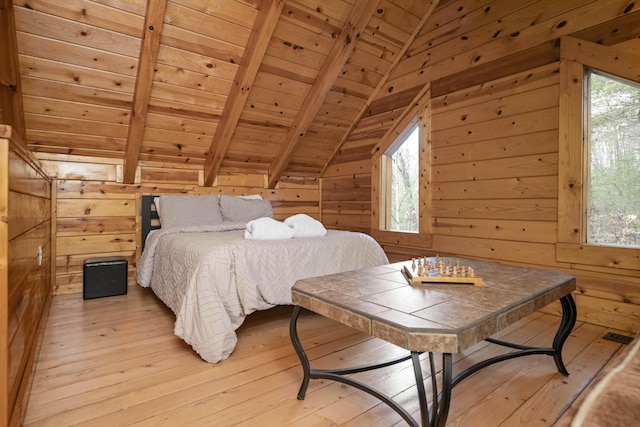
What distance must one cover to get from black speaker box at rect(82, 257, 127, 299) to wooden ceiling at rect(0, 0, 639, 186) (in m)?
0.96

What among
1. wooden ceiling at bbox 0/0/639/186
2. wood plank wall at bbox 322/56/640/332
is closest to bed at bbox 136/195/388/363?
wood plank wall at bbox 322/56/640/332

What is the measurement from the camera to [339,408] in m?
1.43

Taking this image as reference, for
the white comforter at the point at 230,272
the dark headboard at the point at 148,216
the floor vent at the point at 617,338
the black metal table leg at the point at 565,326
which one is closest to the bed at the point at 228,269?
the white comforter at the point at 230,272

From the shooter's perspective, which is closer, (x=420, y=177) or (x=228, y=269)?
(x=228, y=269)

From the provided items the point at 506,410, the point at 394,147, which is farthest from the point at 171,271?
the point at 394,147

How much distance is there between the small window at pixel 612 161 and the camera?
2.28 m

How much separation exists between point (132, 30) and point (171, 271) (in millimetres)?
1817

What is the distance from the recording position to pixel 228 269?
2.04m

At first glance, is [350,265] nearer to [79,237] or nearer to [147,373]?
[147,373]

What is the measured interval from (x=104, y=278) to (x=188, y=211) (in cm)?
94

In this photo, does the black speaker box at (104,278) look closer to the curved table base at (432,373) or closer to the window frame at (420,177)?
the curved table base at (432,373)

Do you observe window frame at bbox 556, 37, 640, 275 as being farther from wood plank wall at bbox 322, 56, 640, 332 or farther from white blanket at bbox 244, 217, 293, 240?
white blanket at bbox 244, 217, 293, 240

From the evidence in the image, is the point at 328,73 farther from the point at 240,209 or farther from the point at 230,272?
the point at 230,272

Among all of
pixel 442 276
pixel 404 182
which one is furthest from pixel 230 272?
pixel 404 182
